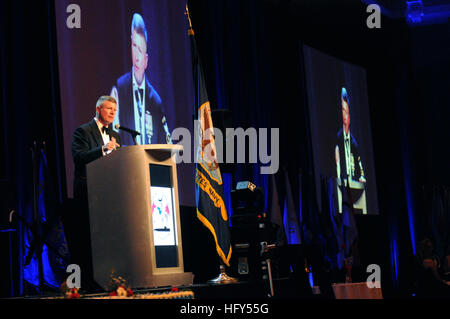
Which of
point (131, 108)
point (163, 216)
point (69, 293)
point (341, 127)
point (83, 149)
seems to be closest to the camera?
point (69, 293)

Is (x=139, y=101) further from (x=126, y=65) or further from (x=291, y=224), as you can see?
(x=291, y=224)

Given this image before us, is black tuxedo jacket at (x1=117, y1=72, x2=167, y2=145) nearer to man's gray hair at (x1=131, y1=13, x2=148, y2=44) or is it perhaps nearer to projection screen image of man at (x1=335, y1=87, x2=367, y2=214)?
man's gray hair at (x1=131, y1=13, x2=148, y2=44)

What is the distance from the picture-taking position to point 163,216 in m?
3.95

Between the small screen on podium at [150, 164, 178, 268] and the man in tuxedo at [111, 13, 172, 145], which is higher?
the man in tuxedo at [111, 13, 172, 145]

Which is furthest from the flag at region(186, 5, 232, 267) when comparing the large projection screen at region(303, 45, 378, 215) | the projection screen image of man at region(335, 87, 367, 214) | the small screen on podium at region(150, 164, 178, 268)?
the projection screen image of man at region(335, 87, 367, 214)

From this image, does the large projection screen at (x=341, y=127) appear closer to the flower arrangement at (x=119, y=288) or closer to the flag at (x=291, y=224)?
the flag at (x=291, y=224)

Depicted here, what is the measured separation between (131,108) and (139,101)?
0.15 metres

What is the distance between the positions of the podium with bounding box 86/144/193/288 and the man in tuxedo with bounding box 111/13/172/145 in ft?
7.01

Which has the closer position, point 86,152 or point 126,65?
point 86,152

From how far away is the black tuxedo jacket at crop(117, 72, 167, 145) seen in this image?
6117mm

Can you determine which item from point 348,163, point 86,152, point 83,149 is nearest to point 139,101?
point 83,149

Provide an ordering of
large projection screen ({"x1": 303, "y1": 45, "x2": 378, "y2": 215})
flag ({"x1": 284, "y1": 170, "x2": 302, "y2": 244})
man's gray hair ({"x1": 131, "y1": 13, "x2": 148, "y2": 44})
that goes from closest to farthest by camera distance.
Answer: man's gray hair ({"x1": 131, "y1": 13, "x2": 148, "y2": 44})
flag ({"x1": 284, "y1": 170, "x2": 302, "y2": 244})
large projection screen ({"x1": 303, "y1": 45, "x2": 378, "y2": 215})
